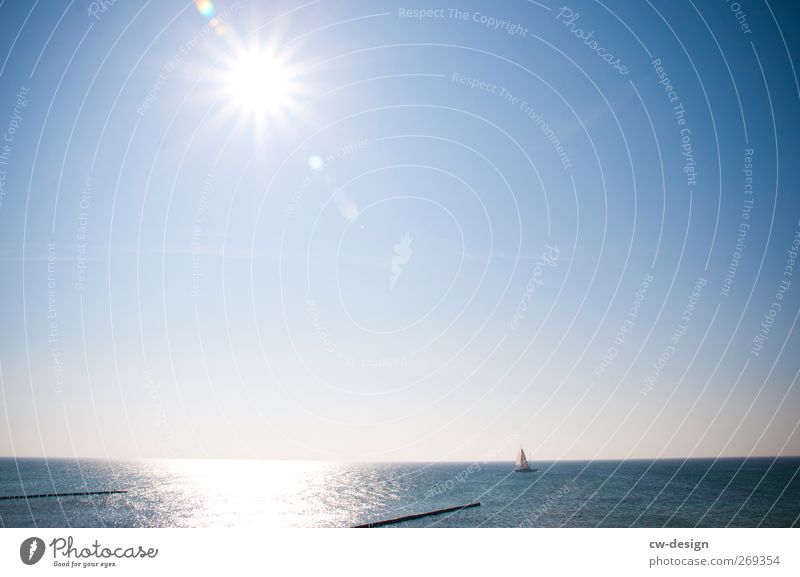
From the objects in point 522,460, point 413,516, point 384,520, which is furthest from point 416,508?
point 522,460

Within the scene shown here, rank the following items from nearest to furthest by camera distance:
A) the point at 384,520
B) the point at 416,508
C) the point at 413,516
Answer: the point at 384,520
the point at 413,516
the point at 416,508

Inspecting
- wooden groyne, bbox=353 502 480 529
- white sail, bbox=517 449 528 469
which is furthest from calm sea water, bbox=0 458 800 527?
white sail, bbox=517 449 528 469

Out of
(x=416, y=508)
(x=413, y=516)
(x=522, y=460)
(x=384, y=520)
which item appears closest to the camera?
(x=384, y=520)

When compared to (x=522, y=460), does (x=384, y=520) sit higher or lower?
higher

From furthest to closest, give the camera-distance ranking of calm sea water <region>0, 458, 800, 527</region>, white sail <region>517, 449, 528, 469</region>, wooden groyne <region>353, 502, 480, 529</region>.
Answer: white sail <region>517, 449, 528, 469</region>, calm sea water <region>0, 458, 800, 527</region>, wooden groyne <region>353, 502, 480, 529</region>

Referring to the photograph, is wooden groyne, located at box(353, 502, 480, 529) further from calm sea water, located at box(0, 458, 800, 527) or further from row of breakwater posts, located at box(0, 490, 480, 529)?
calm sea water, located at box(0, 458, 800, 527)

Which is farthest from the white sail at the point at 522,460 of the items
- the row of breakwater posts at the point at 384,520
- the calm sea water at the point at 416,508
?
the row of breakwater posts at the point at 384,520

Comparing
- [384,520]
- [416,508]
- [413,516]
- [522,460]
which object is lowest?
[522,460]

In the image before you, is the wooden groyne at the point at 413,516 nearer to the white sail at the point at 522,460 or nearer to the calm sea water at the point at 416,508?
the calm sea water at the point at 416,508

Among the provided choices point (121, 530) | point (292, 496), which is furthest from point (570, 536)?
point (292, 496)

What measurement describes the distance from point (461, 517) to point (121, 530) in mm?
60930

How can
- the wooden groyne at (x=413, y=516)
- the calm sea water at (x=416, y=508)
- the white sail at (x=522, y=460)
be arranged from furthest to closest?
1. the white sail at (x=522, y=460)
2. the calm sea water at (x=416, y=508)
3. the wooden groyne at (x=413, y=516)

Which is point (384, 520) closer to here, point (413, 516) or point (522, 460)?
point (413, 516)

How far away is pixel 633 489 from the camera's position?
388ft
